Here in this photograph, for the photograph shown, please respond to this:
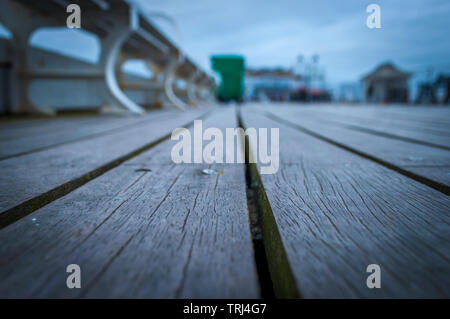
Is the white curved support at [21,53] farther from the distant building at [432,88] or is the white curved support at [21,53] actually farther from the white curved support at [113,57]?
the distant building at [432,88]

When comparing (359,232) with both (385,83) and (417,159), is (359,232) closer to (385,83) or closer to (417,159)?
(417,159)

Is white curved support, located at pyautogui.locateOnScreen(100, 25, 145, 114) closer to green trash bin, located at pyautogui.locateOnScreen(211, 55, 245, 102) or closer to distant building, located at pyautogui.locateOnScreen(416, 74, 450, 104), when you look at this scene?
green trash bin, located at pyautogui.locateOnScreen(211, 55, 245, 102)

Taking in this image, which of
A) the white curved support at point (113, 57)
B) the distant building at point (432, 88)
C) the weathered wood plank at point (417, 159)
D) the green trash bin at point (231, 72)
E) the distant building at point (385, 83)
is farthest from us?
the distant building at point (385, 83)

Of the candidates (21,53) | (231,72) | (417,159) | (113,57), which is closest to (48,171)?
(417,159)

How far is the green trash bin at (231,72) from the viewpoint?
18516mm

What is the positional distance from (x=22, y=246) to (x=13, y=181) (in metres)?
0.37

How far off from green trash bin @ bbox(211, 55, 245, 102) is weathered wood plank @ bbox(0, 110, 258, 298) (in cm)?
1844

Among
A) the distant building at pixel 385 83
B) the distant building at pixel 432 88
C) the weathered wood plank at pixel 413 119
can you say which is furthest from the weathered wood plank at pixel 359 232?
the distant building at pixel 385 83

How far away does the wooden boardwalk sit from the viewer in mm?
297

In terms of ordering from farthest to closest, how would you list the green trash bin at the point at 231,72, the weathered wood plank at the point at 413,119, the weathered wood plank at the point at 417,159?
the green trash bin at the point at 231,72
the weathered wood plank at the point at 413,119
the weathered wood plank at the point at 417,159

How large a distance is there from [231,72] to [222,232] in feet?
61.7

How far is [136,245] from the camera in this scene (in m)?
0.38

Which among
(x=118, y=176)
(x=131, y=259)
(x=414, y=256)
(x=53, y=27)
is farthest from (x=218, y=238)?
(x=53, y=27)
